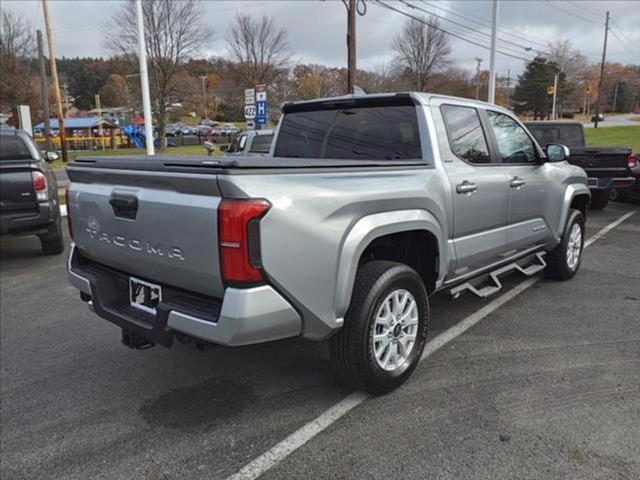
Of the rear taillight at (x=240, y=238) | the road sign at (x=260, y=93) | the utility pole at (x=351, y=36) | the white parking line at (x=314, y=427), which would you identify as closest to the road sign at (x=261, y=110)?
the road sign at (x=260, y=93)

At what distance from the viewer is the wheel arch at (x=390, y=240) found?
2.85m

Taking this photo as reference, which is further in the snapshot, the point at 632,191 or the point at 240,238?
the point at 632,191

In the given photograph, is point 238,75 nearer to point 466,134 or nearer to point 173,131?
point 173,131

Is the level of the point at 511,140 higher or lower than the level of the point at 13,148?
higher

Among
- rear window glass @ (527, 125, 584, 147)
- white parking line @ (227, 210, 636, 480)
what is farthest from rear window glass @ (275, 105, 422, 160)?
rear window glass @ (527, 125, 584, 147)

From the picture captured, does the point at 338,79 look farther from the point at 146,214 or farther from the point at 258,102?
the point at 146,214

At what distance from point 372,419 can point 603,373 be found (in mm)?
1707

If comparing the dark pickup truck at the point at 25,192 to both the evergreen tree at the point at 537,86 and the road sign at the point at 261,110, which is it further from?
the evergreen tree at the point at 537,86

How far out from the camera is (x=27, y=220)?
6.84 metres

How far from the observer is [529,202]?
4.80 m

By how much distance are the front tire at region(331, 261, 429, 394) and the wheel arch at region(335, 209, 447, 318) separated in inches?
5.6

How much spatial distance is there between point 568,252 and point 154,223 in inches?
182

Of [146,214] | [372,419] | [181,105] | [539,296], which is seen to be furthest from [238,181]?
[181,105]

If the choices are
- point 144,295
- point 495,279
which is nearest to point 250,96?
point 495,279
